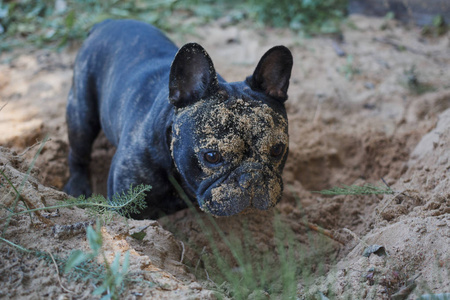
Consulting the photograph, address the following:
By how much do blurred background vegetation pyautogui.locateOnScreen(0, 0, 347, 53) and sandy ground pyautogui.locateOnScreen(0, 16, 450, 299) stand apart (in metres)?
0.37

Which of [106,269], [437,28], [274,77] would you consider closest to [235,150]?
[274,77]

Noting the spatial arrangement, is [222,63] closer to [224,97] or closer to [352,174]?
[352,174]

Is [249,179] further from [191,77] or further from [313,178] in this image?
[313,178]

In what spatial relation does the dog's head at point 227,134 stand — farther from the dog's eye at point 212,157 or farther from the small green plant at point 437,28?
the small green plant at point 437,28

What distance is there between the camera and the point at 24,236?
96.9 inches

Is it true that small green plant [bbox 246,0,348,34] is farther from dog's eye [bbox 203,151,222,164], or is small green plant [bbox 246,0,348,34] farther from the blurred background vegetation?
dog's eye [bbox 203,151,222,164]

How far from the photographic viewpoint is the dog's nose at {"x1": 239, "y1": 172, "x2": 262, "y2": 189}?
9.85 feet

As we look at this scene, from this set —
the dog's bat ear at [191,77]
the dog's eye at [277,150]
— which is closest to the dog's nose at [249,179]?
the dog's eye at [277,150]

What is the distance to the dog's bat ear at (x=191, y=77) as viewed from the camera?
3262 millimetres

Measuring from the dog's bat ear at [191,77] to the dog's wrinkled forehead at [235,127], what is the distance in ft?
0.46

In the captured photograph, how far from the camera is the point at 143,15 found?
26.1 ft

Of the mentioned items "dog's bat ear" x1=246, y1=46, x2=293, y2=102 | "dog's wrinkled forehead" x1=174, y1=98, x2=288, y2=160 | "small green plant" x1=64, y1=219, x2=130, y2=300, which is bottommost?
"small green plant" x1=64, y1=219, x2=130, y2=300

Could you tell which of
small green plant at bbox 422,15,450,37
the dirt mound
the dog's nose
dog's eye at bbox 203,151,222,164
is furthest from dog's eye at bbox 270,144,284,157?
small green plant at bbox 422,15,450,37

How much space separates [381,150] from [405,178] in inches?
37.5
